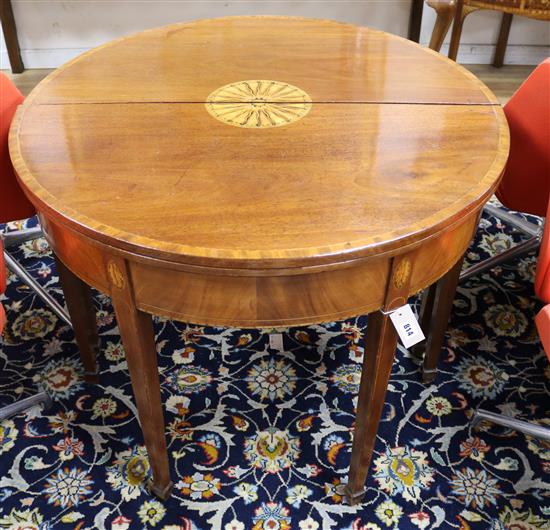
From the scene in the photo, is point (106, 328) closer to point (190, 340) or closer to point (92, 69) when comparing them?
point (190, 340)

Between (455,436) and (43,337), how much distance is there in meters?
1.16

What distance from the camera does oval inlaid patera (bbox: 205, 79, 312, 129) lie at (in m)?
1.27

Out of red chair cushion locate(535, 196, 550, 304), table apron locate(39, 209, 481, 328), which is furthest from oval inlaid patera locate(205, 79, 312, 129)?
red chair cushion locate(535, 196, 550, 304)

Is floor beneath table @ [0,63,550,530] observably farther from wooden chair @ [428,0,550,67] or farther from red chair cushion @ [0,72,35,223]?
wooden chair @ [428,0,550,67]

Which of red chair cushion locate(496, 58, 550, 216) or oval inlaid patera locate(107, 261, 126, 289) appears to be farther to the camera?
red chair cushion locate(496, 58, 550, 216)

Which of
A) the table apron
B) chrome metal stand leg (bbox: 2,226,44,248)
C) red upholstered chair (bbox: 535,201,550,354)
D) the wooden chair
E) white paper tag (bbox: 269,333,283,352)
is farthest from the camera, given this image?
the wooden chair

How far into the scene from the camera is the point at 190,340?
178 centimetres

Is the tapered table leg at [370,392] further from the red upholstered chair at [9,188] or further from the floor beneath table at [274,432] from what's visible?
the red upholstered chair at [9,188]

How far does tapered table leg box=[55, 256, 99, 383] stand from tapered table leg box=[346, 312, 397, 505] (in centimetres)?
71

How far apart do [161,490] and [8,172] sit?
840 mm

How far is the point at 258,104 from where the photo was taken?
1336 mm

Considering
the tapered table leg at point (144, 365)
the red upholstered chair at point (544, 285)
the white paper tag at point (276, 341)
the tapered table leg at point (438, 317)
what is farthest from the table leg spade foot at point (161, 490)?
the red upholstered chair at point (544, 285)

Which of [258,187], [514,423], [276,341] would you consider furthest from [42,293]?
[514,423]

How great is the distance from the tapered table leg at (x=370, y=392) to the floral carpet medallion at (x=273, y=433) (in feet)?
0.29
